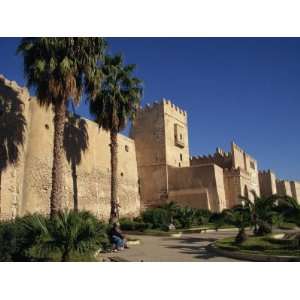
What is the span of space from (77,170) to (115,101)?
15.6 ft

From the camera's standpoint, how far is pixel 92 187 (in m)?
23.2

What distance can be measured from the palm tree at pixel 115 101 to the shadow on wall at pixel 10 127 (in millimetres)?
4179

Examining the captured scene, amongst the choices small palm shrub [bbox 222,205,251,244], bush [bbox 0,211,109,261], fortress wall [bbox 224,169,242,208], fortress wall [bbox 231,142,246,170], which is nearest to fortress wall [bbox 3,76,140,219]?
bush [bbox 0,211,109,261]

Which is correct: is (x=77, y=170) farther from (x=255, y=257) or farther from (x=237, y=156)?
(x=237, y=156)

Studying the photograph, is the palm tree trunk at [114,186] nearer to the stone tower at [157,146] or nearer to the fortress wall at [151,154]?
the fortress wall at [151,154]

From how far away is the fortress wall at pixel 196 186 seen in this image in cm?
3083

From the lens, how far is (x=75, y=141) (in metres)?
22.2

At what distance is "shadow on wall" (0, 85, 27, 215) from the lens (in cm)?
1579

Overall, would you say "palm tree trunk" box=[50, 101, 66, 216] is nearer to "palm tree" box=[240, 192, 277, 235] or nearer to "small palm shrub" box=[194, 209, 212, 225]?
"palm tree" box=[240, 192, 277, 235]

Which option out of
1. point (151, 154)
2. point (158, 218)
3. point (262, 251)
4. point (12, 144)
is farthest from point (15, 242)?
point (151, 154)

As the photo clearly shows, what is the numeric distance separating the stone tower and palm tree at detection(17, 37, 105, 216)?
17.2 m

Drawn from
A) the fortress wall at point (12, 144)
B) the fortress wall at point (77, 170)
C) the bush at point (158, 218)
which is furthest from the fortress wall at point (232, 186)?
Result: the fortress wall at point (12, 144)
